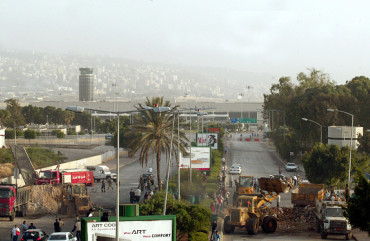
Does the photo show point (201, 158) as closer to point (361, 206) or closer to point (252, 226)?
point (252, 226)

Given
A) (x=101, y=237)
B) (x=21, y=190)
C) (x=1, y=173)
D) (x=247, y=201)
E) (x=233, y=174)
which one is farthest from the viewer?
(x=233, y=174)

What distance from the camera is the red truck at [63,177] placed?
160ft

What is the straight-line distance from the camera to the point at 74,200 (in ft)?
135

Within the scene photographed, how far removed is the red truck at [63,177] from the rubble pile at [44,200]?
6.12m

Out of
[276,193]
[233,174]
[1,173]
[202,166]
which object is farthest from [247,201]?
[233,174]

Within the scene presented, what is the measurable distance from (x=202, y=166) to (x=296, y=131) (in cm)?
3752

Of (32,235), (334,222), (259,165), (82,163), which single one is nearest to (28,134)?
(82,163)

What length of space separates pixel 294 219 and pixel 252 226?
5849 mm

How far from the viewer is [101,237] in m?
18.5

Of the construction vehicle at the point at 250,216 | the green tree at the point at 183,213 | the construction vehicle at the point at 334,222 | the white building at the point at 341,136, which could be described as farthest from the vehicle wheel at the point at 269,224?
the white building at the point at 341,136

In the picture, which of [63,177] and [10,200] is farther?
[63,177]

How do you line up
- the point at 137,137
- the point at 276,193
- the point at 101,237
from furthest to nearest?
the point at 137,137, the point at 276,193, the point at 101,237

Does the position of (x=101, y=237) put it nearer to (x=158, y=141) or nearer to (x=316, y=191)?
(x=316, y=191)

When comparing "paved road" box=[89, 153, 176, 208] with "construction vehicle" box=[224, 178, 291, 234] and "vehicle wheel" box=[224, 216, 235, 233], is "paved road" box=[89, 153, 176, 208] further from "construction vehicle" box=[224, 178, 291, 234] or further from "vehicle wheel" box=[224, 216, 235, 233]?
"construction vehicle" box=[224, 178, 291, 234]
